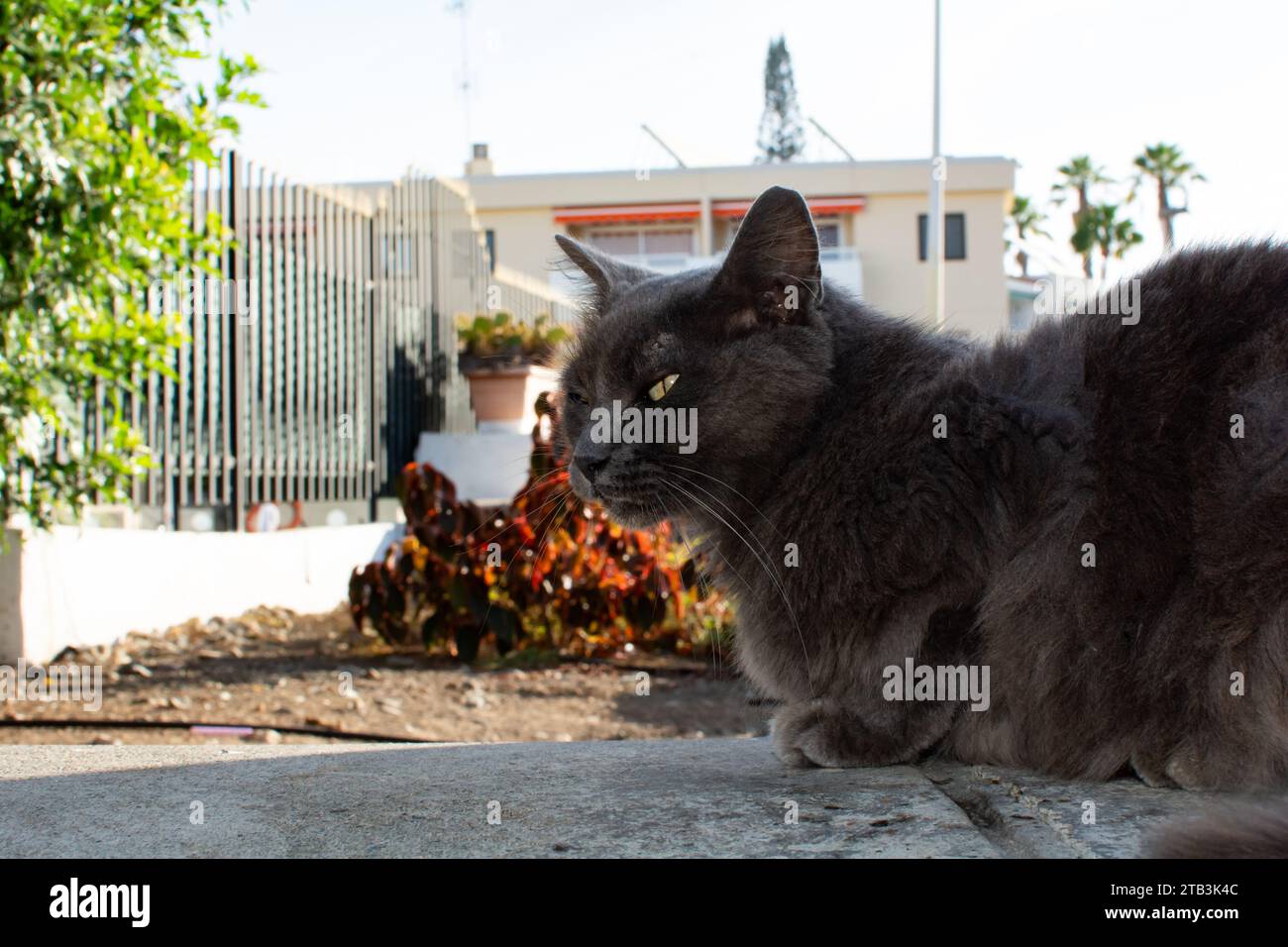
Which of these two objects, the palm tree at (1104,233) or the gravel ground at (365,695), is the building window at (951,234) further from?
the gravel ground at (365,695)

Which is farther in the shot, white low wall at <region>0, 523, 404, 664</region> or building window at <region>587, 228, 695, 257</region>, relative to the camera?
building window at <region>587, 228, 695, 257</region>

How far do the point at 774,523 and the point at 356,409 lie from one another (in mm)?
7684

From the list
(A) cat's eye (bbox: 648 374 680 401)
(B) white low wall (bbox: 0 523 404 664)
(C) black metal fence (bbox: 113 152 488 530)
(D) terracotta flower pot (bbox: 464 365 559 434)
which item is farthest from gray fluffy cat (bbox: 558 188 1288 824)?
(D) terracotta flower pot (bbox: 464 365 559 434)

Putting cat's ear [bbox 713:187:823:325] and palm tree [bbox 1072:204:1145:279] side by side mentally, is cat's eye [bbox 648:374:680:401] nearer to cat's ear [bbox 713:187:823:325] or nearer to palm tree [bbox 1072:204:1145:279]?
cat's ear [bbox 713:187:823:325]

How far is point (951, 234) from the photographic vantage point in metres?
26.8

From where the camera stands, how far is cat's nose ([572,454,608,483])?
7.61ft

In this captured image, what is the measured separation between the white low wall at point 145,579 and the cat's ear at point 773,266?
3683 millimetres

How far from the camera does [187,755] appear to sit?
266 centimetres

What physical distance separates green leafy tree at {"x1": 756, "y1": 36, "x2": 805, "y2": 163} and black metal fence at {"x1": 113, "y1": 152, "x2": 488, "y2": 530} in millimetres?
31072

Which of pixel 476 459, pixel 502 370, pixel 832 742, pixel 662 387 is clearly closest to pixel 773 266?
pixel 662 387

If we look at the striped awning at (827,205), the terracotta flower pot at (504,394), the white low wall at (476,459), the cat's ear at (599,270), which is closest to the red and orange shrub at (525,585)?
the cat's ear at (599,270)

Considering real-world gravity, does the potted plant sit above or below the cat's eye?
above
